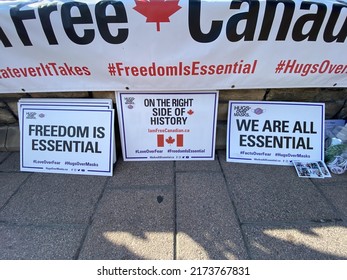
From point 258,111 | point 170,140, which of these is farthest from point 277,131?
point 170,140

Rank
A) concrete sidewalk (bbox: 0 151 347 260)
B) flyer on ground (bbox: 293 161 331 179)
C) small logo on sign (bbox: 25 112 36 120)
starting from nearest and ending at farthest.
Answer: concrete sidewalk (bbox: 0 151 347 260)
flyer on ground (bbox: 293 161 331 179)
small logo on sign (bbox: 25 112 36 120)

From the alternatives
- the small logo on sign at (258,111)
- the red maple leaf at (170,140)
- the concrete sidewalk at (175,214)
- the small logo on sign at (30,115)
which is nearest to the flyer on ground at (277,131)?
the small logo on sign at (258,111)

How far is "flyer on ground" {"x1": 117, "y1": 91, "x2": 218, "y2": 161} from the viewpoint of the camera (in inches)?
91.4

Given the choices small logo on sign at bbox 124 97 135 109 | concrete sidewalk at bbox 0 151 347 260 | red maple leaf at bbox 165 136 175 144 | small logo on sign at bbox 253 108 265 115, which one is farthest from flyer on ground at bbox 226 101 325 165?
small logo on sign at bbox 124 97 135 109

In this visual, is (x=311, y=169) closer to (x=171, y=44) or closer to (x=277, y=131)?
(x=277, y=131)

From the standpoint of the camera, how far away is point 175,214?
186 centimetres

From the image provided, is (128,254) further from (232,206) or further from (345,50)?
(345,50)

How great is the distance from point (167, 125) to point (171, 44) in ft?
2.89

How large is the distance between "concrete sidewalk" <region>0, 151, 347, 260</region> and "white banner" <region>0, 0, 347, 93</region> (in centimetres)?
98

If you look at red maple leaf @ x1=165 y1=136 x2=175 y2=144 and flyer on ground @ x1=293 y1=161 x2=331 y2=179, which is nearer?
flyer on ground @ x1=293 y1=161 x2=331 y2=179

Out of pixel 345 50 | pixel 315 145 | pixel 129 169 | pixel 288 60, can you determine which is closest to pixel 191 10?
pixel 288 60

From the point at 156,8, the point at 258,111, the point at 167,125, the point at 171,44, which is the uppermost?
the point at 156,8

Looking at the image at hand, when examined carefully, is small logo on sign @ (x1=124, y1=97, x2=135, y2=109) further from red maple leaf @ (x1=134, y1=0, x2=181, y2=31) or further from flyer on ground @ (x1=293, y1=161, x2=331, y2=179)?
flyer on ground @ (x1=293, y1=161, x2=331, y2=179)

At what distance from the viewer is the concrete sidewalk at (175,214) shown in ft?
5.22
